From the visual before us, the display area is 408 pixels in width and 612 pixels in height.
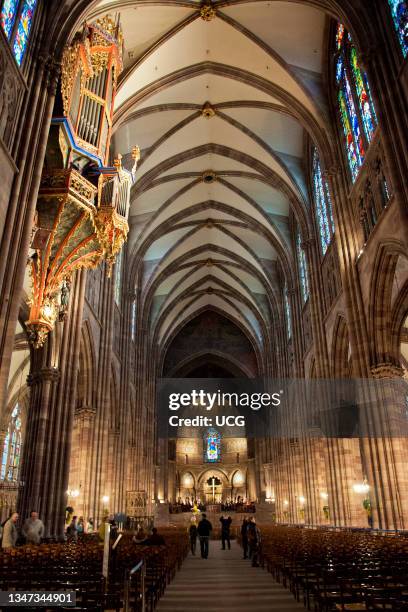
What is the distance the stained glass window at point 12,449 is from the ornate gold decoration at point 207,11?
2377cm

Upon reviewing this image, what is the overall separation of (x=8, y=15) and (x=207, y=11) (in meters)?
9.09

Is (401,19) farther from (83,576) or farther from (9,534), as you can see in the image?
(9,534)

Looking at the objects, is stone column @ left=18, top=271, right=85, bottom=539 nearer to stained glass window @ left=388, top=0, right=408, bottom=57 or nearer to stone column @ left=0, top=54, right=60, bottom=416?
stone column @ left=0, top=54, right=60, bottom=416

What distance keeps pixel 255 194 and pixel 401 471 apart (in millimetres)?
18231

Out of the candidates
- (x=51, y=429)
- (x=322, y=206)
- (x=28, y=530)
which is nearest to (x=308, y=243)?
(x=322, y=206)

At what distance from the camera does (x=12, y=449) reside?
29406mm

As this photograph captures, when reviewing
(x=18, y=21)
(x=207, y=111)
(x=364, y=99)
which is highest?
(x=207, y=111)

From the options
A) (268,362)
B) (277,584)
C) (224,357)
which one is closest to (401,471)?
(277,584)

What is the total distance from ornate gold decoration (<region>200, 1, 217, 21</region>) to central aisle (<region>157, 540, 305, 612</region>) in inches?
690

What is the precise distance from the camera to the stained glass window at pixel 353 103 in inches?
619

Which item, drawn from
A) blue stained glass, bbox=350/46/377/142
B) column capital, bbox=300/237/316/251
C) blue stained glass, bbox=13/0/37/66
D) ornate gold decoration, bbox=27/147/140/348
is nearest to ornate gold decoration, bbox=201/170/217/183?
column capital, bbox=300/237/316/251

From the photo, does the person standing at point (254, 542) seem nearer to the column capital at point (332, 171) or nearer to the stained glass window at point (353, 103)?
the stained glass window at point (353, 103)

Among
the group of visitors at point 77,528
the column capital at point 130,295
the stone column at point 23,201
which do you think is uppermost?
the column capital at point 130,295

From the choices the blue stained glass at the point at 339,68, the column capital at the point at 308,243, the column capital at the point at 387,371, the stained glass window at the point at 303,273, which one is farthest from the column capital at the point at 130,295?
the column capital at the point at 387,371
